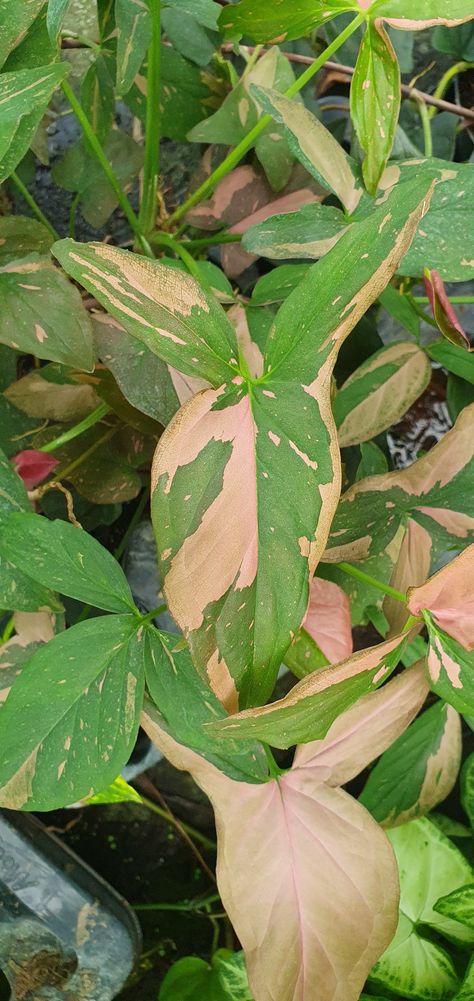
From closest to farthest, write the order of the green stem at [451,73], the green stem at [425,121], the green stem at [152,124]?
1. the green stem at [152,124]
2. the green stem at [425,121]
3. the green stem at [451,73]

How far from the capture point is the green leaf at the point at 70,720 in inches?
19.6

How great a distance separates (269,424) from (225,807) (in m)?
0.29

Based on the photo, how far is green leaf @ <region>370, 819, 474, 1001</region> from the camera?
846mm

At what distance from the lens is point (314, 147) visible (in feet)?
1.91

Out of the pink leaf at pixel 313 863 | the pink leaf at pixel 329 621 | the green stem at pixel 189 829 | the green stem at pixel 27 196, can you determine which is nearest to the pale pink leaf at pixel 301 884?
the pink leaf at pixel 313 863

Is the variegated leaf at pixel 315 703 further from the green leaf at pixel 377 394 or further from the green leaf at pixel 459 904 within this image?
the green leaf at pixel 459 904

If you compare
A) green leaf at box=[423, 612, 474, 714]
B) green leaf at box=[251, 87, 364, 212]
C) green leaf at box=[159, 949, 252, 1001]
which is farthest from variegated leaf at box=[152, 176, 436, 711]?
green leaf at box=[159, 949, 252, 1001]

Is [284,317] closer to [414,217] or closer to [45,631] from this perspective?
[414,217]

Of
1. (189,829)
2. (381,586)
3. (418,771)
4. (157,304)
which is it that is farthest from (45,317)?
(189,829)

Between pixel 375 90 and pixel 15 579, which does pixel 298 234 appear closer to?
pixel 375 90

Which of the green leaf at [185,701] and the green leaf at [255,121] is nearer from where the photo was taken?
Answer: the green leaf at [185,701]

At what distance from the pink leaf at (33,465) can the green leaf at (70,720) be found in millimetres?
219

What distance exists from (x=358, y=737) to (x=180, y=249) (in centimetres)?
43

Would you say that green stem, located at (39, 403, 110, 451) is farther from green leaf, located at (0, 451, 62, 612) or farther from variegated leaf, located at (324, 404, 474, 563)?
variegated leaf, located at (324, 404, 474, 563)
